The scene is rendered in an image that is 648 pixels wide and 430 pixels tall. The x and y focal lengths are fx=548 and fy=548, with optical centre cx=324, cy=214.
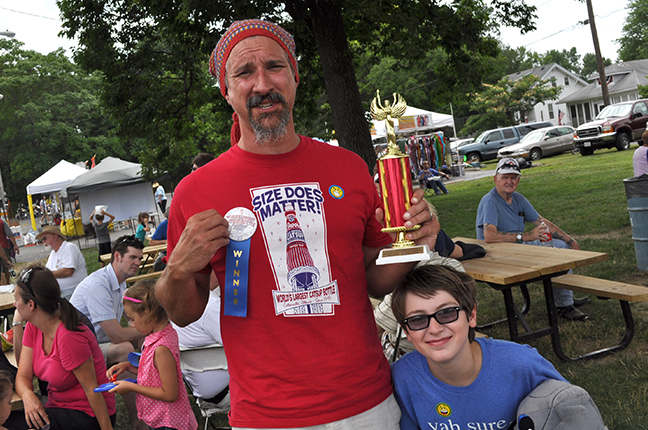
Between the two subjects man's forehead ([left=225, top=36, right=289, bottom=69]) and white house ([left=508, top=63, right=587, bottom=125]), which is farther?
white house ([left=508, top=63, right=587, bottom=125])

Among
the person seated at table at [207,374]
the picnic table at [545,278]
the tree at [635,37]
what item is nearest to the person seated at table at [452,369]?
the person seated at table at [207,374]

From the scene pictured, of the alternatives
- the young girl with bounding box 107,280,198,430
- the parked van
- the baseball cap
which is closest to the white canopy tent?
the baseball cap

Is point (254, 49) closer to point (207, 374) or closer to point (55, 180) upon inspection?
point (207, 374)

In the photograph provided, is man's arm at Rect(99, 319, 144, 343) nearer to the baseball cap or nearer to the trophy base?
the trophy base

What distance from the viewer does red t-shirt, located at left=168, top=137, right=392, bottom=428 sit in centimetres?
168

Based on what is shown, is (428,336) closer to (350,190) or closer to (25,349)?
(350,190)

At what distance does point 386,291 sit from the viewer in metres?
1.98

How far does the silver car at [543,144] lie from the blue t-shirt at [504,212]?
21119 mm

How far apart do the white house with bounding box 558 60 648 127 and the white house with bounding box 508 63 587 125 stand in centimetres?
100

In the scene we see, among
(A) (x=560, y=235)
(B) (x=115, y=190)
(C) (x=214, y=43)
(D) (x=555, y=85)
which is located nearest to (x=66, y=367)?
(A) (x=560, y=235)

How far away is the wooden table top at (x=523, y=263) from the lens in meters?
4.51

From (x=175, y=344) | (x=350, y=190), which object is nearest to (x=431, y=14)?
(x=175, y=344)

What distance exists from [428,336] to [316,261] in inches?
21.2

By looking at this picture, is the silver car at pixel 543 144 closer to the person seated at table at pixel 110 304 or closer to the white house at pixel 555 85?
the person seated at table at pixel 110 304
